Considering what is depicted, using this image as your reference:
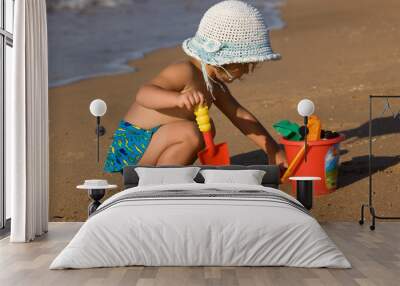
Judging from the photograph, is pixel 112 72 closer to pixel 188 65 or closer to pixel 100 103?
pixel 100 103

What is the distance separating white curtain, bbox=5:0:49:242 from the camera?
5.67m

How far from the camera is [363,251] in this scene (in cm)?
512

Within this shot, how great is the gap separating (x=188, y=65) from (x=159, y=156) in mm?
946

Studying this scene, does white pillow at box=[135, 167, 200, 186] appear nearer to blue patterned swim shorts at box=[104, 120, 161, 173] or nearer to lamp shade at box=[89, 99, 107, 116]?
blue patterned swim shorts at box=[104, 120, 161, 173]

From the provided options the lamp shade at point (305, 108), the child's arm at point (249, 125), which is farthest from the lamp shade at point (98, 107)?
the lamp shade at point (305, 108)

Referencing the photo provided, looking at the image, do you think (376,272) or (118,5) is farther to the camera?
(118,5)

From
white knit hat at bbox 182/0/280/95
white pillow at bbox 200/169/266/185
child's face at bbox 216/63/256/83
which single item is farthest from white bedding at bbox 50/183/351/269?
child's face at bbox 216/63/256/83

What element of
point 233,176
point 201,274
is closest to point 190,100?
point 233,176

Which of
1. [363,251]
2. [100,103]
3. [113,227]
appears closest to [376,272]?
[363,251]

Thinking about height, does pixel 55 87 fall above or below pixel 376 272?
above

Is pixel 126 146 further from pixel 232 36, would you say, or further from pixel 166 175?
pixel 232 36

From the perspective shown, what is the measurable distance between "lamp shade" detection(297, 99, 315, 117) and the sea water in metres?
1.00

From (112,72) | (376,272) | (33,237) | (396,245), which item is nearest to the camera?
(376,272)

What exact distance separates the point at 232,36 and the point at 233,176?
4.24 feet
